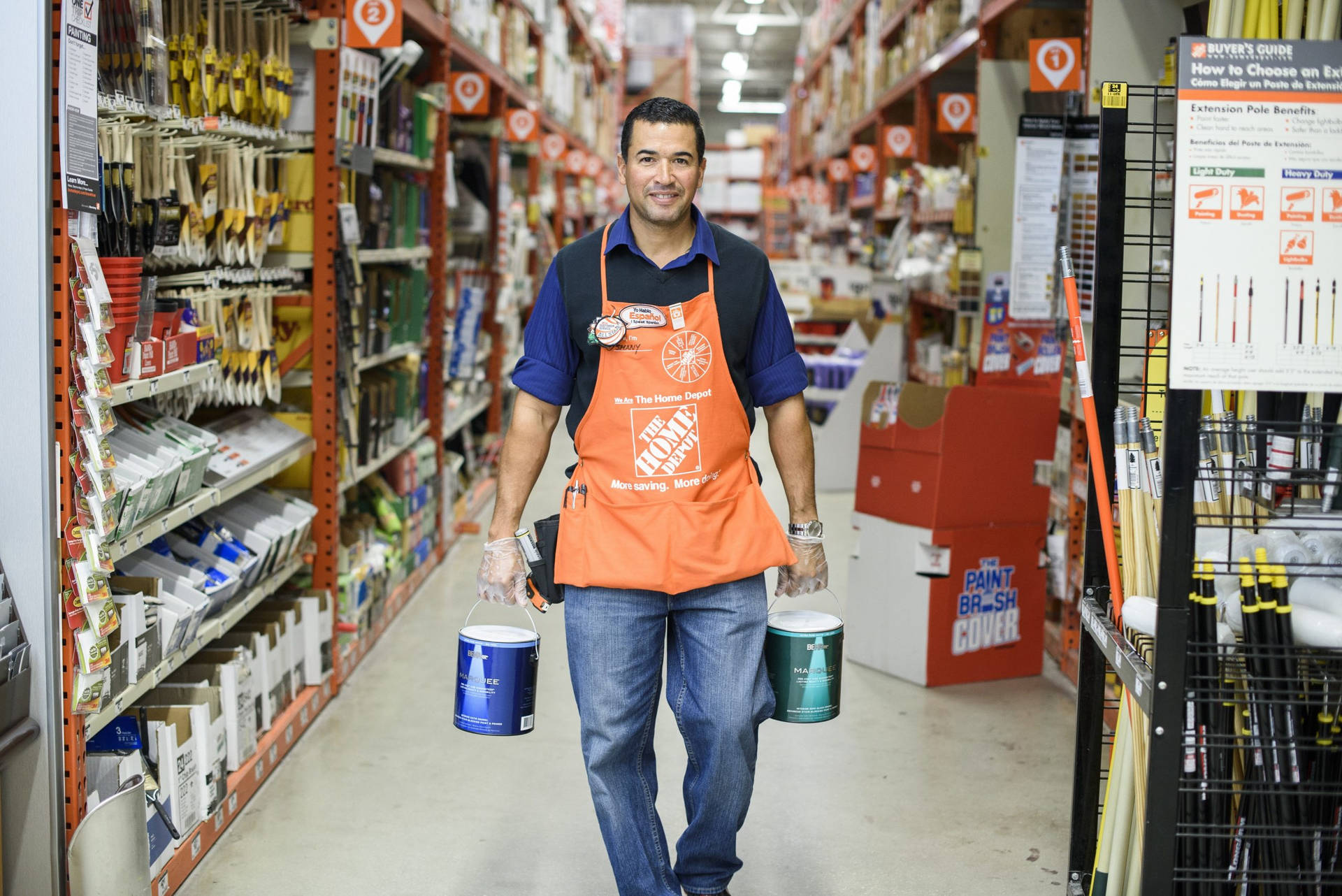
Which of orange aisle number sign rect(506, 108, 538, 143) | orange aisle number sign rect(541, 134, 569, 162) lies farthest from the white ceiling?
orange aisle number sign rect(506, 108, 538, 143)

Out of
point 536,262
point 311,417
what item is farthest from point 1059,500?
point 536,262

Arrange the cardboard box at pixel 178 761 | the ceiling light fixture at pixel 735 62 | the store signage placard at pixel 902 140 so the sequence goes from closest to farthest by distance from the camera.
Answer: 1. the cardboard box at pixel 178 761
2. the store signage placard at pixel 902 140
3. the ceiling light fixture at pixel 735 62

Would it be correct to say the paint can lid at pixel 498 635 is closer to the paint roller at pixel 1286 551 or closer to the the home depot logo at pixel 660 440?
the the home depot logo at pixel 660 440

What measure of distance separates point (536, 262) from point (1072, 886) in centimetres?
751

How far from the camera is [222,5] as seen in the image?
3373 mm

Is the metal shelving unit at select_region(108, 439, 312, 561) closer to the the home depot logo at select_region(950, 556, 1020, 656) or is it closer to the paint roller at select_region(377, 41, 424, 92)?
the paint roller at select_region(377, 41, 424, 92)

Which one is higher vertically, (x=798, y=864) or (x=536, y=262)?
(x=536, y=262)

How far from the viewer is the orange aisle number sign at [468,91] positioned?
22.3 ft

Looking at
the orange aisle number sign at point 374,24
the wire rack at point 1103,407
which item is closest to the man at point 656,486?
the wire rack at point 1103,407

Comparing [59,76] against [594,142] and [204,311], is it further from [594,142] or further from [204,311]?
[594,142]

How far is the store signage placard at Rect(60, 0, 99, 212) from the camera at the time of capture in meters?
2.30

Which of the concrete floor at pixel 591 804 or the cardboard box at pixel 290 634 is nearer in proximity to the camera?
the concrete floor at pixel 591 804

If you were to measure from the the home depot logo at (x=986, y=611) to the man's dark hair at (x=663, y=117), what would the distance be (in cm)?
243

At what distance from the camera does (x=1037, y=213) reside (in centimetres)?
476
